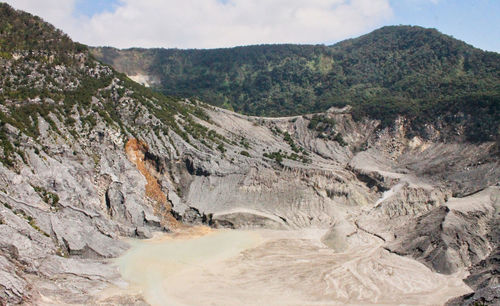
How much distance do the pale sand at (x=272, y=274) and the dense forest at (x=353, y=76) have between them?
3648 centimetres

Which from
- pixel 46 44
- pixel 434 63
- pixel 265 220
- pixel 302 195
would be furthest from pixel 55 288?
pixel 434 63

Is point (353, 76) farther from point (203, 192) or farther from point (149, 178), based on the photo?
point (149, 178)

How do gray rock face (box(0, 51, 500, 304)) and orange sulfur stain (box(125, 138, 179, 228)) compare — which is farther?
orange sulfur stain (box(125, 138, 179, 228))

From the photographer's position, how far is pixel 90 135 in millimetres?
50844

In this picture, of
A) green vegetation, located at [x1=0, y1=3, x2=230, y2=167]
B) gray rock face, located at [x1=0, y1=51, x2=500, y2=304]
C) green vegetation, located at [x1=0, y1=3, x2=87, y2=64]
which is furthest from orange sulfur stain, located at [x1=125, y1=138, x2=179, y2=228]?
green vegetation, located at [x1=0, y1=3, x2=87, y2=64]

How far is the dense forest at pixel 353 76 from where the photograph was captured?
7969 cm

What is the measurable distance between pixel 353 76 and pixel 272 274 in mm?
81611

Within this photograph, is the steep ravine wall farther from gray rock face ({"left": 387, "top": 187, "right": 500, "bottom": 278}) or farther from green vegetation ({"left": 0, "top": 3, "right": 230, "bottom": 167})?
green vegetation ({"left": 0, "top": 3, "right": 230, "bottom": 167})

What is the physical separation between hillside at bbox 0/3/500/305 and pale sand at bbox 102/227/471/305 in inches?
8.1

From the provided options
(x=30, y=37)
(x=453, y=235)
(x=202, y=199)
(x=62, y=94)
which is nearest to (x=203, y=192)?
(x=202, y=199)

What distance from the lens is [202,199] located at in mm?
53875

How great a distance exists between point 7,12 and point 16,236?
124 ft

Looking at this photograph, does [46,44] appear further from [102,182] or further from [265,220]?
[265,220]

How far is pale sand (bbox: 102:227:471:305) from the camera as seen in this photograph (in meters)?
33.5
